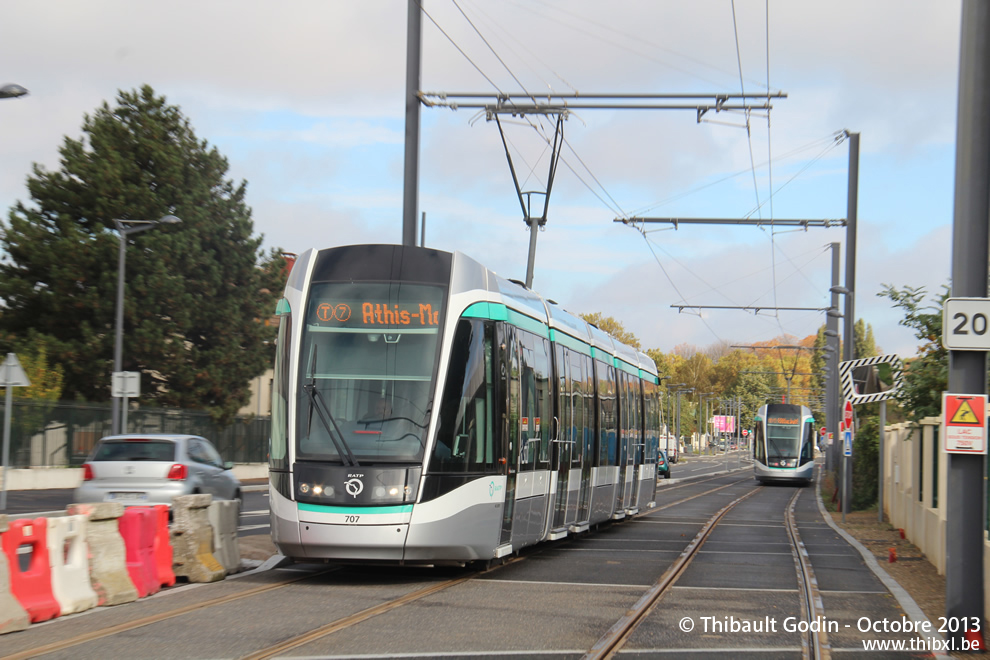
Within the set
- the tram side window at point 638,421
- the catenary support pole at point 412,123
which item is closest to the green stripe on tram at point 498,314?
the catenary support pole at point 412,123

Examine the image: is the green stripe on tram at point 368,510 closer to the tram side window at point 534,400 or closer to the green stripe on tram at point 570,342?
the tram side window at point 534,400

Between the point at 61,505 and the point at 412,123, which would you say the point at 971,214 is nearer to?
the point at 412,123

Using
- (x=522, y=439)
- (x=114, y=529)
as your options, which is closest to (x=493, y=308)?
(x=522, y=439)

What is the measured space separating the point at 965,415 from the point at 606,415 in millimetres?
10363

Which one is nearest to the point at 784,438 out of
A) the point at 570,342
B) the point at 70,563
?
the point at 570,342

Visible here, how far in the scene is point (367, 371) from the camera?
38.3 ft

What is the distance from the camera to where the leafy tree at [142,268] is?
39.5 meters

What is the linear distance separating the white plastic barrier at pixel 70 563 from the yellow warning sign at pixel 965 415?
7263 mm

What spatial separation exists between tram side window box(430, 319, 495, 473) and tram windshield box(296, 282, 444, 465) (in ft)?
0.72

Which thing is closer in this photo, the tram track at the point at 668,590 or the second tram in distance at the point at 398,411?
the tram track at the point at 668,590

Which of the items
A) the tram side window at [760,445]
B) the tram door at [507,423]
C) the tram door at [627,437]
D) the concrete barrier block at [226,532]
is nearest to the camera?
→ the concrete barrier block at [226,532]

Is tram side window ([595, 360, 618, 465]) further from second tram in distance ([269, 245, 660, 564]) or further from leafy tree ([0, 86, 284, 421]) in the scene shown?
leafy tree ([0, 86, 284, 421])

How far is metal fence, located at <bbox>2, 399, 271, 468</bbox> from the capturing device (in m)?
32.8

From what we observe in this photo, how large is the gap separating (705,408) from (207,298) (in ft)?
359
